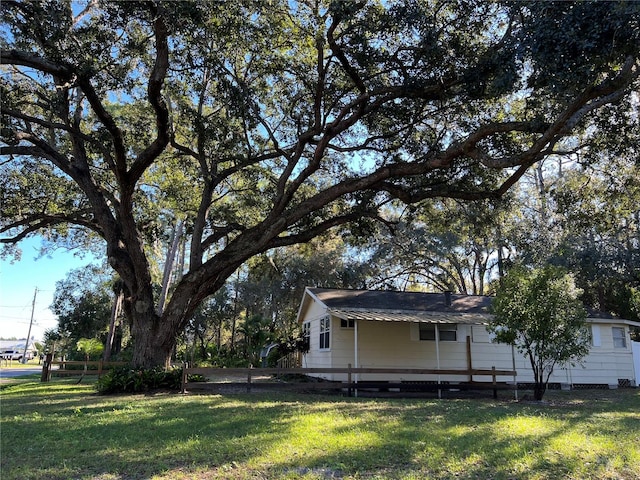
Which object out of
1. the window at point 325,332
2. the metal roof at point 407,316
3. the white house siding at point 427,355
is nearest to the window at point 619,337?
the white house siding at point 427,355

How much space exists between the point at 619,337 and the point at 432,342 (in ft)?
27.2

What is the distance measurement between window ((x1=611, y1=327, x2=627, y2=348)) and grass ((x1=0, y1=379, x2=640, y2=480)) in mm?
9801

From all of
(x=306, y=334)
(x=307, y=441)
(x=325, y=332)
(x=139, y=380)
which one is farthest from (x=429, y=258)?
(x=307, y=441)

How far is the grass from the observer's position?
197 inches

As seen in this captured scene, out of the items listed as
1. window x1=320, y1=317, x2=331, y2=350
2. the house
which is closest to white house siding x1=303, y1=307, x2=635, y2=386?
the house

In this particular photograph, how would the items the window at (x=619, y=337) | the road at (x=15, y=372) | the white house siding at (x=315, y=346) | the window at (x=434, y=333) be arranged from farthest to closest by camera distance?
the road at (x=15, y=372) → the window at (x=619, y=337) → the white house siding at (x=315, y=346) → the window at (x=434, y=333)

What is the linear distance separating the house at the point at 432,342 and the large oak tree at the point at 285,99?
4.11 m

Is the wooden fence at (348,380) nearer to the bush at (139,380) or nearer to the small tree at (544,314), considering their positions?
the bush at (139,380)

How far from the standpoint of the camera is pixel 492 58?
373 inches

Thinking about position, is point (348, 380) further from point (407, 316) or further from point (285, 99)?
point (285, 99)

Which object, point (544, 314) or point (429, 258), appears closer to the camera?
point (544, 314)

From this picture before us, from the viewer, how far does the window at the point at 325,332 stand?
17.5 metres

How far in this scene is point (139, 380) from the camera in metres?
12.2

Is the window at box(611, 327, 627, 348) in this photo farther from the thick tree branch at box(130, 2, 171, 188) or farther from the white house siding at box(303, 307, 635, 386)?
the thick tree branch at box(130, 2, 171, 188)
